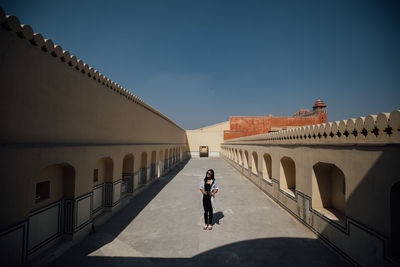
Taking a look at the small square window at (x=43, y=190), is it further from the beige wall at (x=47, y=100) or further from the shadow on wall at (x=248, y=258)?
the shadow on wall at (x=248, y=258)

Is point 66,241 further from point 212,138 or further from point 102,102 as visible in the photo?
point 212,138

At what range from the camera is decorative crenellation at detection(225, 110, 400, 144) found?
289 centimetres

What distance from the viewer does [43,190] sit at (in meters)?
4.10

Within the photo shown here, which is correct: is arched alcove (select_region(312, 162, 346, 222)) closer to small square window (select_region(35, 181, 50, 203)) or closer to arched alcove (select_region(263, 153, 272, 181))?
arched alcove (select_region(263, 153, 272, 181))

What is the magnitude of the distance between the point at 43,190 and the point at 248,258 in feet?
14.7

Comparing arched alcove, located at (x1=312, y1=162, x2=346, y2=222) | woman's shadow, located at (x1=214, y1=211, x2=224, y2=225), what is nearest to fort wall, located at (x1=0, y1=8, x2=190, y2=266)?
woman's shadow, located at (x1=214, y1=211, x2=224, y2=225)

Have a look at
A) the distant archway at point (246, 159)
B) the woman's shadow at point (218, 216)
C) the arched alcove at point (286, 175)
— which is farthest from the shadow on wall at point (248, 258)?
the distant archway at point (246, 159)

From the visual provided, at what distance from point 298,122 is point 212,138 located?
1316 centimetres

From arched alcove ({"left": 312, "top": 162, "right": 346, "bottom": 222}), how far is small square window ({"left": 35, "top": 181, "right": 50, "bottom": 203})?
20.5 feet

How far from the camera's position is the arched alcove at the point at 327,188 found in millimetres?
4922

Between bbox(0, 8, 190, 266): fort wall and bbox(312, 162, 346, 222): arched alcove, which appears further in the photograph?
bbox(312, 162, 346, 222): arched alcove

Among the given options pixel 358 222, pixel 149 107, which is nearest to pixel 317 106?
pixel 149 107

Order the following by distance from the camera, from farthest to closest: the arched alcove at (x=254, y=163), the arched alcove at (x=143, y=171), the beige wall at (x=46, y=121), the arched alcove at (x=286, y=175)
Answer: the arched alcove at (x=254, y=163) → the arched alcove at (x=143, y=171) → the arched alcove at (x=286, y=175) → the beige wall at (x=46, y=121)

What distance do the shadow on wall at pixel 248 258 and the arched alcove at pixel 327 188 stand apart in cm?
110
